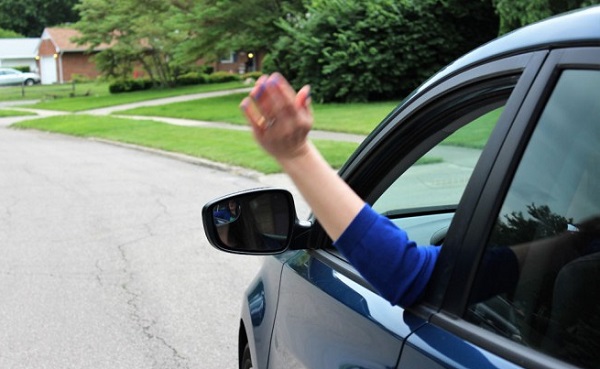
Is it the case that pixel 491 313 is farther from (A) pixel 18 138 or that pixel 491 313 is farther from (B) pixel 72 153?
(A) pixel 18 138

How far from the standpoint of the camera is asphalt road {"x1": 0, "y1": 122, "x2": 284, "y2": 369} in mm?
4992

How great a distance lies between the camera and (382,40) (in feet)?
85.4

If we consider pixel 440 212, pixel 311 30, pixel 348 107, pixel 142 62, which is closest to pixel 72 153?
pixel 348 107

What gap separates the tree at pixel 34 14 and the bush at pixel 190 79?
51718 mm

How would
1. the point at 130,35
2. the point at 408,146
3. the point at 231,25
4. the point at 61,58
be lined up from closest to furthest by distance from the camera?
1. the point at 408,146
2. the point at 231,25
3. the point at 130,35
4. the point at 61,58

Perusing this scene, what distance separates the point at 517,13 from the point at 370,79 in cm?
794

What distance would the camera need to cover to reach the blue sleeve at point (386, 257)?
4.97 feet

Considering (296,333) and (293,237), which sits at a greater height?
(293,237)

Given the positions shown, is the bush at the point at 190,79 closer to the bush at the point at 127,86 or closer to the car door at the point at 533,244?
the bush at the point at 127,86

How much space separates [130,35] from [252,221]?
4133 centimetres

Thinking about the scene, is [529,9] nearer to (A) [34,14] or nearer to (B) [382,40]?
(B) [382,40]

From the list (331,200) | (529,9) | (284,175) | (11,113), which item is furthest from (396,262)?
(11,113)

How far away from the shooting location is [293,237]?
2.38m

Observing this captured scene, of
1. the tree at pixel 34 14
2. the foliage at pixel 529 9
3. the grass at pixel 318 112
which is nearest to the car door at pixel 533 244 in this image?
the grass at pixel 318 112
